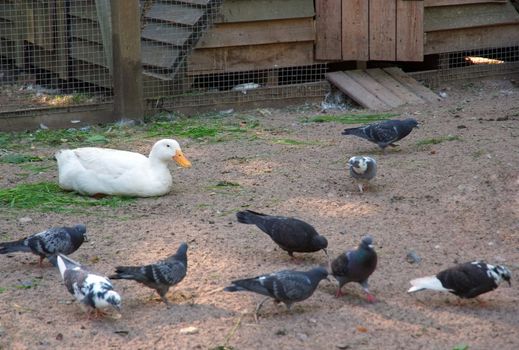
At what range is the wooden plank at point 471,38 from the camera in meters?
11.2

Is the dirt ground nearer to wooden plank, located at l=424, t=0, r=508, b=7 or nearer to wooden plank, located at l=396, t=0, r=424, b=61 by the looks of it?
wooden plank, located at l=396, t=0, r=424, b=61

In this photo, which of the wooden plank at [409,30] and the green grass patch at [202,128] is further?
the wooden plank at [409,30]

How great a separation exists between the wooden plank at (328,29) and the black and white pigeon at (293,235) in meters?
5.35

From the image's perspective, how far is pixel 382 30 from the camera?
10.7 meters

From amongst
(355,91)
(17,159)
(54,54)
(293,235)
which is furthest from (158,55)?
(293,235)

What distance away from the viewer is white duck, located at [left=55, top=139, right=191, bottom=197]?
7113mm

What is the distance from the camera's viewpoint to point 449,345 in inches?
177

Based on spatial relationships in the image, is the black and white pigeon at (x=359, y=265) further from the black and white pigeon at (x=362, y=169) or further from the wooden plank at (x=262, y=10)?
the wooden plank at (x=262, y=10)

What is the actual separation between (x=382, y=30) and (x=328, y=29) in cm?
64

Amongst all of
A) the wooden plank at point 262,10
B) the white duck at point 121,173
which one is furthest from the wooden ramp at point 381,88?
the white duck at point 121,173

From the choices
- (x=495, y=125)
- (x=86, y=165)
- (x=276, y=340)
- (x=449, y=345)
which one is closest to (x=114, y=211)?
(x=86, y=165)

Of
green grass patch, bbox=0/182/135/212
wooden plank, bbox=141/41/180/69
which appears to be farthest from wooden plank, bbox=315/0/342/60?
green grass patch, bbox=0/182/135/212

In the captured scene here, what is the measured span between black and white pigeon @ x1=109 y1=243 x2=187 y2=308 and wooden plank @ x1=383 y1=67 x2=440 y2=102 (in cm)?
614

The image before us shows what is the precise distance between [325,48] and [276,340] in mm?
6643
